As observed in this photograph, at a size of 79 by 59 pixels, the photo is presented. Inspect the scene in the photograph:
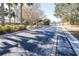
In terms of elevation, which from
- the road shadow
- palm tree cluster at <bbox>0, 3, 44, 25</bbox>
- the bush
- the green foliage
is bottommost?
the road shadow

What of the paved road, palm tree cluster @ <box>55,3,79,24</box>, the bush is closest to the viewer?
the paved road

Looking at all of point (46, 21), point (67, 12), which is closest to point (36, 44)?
point (46, 21)

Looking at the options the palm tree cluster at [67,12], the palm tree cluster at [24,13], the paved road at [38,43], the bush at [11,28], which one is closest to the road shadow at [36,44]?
the paved road at [38,43]

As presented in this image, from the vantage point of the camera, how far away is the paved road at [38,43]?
4.73m

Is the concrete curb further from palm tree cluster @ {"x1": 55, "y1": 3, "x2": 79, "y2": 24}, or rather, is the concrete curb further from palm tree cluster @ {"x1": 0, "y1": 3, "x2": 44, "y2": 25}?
palm tree cluster @ {"x1": 0, "y1": 3, "x2": 44, "y2": 25}

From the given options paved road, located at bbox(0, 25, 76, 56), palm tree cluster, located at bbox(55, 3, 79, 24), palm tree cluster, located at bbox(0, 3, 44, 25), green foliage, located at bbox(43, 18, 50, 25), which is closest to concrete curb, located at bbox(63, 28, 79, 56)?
paved road, located at bbox(0, 25, 76, 56)

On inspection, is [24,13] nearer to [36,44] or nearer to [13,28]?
[13,28]

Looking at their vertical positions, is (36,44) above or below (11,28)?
below

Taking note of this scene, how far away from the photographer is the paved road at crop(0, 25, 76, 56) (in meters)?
4.73

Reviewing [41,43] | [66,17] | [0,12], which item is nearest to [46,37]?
[41,43]

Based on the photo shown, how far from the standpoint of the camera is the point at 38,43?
498 cm

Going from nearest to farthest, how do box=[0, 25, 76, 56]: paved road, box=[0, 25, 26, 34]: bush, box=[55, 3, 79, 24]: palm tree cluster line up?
box=[0, 25, 76, 56]: paved road
box=[55, 3, 79, 24]: palm tree cluster
box=[0, 25, 26, 34]: bush

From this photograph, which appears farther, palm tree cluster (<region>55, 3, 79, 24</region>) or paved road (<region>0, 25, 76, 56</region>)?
palm tree cluster (<region>55, 3, 79, 24</region>)

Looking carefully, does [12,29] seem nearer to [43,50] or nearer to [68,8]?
[43,50]
